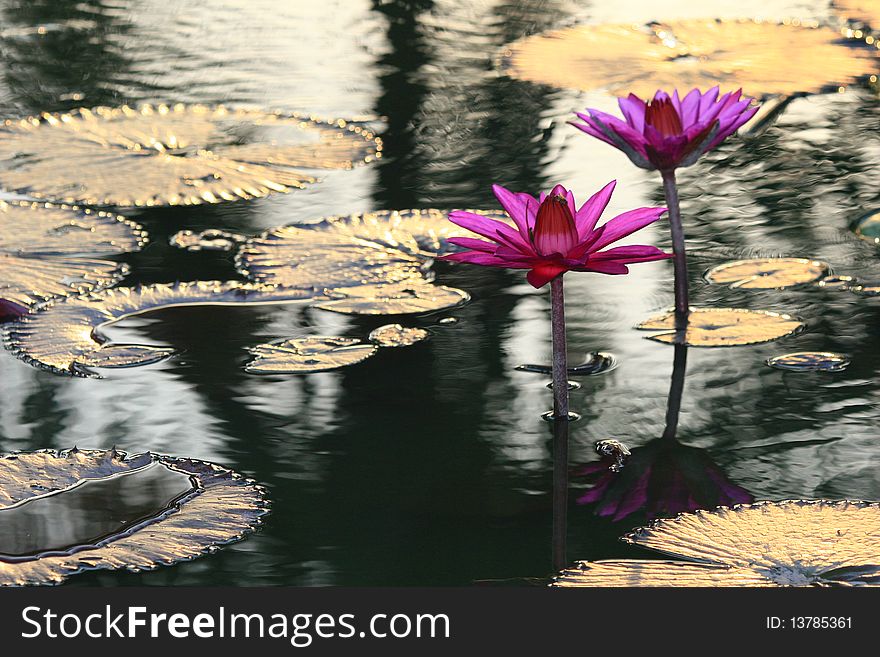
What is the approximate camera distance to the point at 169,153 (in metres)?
2.45

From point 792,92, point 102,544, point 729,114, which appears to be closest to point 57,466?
point 102,544

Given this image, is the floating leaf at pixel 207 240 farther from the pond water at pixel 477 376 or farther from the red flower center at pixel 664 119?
the red flower center at pixel 664 119

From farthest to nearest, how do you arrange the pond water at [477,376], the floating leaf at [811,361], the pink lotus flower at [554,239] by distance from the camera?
1. the floating leaf at [811,361]
2. the pink lotus flower at [554,239]
3. the pond water at [477,376]

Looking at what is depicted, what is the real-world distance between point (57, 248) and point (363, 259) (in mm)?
487

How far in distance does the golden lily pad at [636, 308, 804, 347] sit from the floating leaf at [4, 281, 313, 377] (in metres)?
0.50

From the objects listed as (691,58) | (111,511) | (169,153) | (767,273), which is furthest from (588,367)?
(691,58)

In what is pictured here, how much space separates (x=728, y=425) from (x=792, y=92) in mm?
1433

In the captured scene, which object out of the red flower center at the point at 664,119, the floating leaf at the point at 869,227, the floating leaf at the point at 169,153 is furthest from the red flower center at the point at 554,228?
the floating leaf at the point at 169,153

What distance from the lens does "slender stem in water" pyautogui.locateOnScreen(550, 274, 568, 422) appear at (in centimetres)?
142

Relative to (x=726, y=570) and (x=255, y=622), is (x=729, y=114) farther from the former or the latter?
(x=255, y=622)

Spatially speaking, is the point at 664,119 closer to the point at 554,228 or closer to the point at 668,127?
the point at 668,127

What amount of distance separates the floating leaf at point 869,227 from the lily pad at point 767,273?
0.13 metres

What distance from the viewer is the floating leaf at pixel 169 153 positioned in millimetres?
2270

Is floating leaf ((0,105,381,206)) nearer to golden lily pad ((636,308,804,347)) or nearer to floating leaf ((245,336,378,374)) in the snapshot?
floating leaf ((245,336,378,374))
